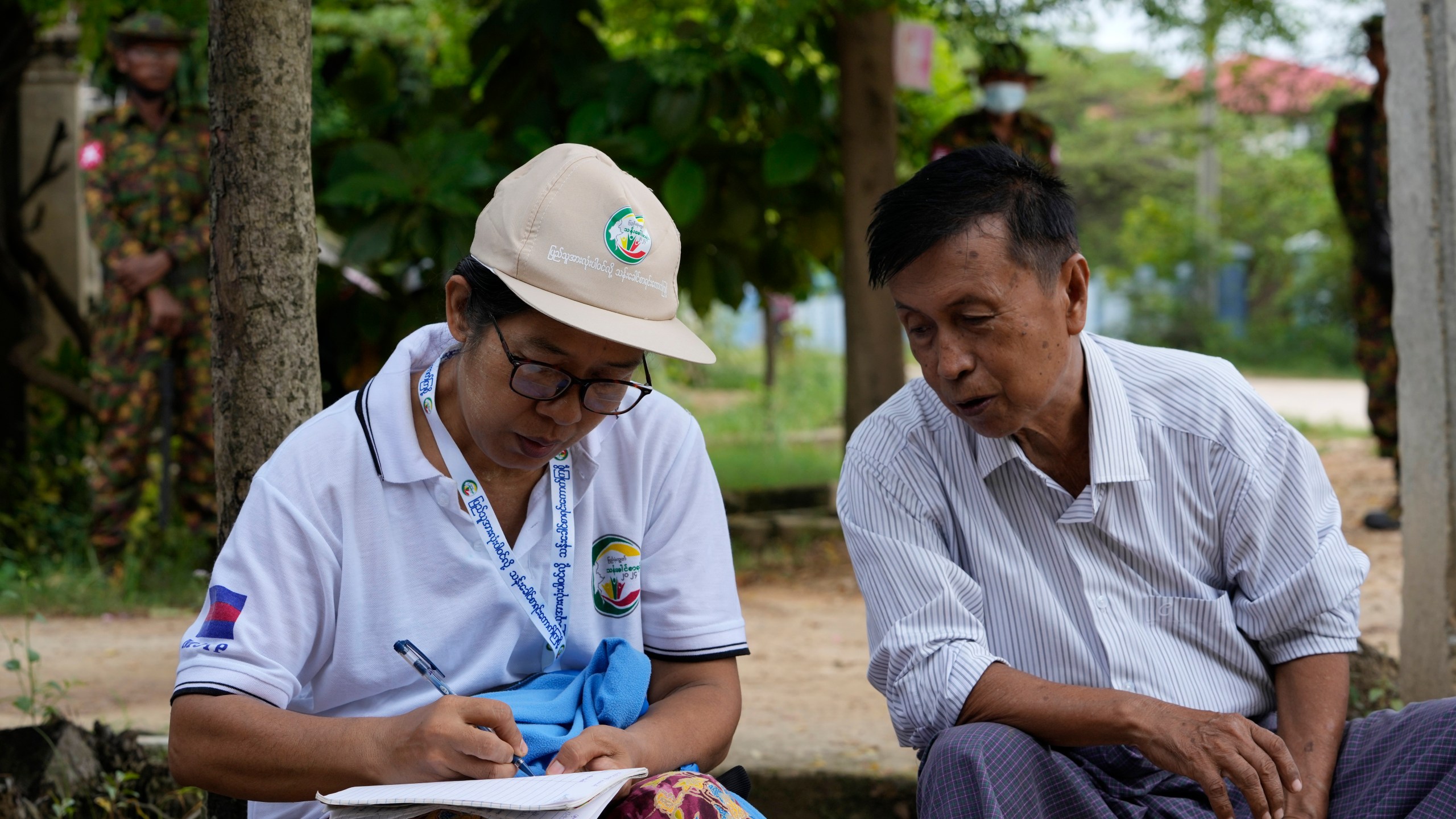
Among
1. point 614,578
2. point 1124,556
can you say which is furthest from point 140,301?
point 1124,556

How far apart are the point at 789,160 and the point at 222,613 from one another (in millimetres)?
4598

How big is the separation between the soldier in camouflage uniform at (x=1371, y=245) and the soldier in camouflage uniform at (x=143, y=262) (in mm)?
5363

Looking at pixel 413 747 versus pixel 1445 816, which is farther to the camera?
pixel 1445 816

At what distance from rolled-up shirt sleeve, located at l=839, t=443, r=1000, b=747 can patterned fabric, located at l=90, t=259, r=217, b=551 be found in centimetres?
464

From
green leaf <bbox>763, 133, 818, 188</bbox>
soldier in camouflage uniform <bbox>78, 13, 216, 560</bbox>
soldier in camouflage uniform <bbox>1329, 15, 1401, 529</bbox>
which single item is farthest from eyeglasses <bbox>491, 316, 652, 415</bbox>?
soldier in camouflage uniform <bbox>1329, 15, 1401, 529</bbox>

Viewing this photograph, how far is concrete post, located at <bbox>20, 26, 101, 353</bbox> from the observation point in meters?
8.65

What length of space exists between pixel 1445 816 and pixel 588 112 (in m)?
4.71

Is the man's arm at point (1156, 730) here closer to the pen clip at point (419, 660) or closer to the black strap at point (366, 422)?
the pen clip at point (419, 660)

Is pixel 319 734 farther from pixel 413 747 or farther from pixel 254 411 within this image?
pixel 254 411

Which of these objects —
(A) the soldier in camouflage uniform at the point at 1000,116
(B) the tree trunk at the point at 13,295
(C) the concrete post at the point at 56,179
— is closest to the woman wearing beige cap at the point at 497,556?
(A) the soldier in camouflage uniform at the point at 1000,116

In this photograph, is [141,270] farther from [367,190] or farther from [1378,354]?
[1378,354]

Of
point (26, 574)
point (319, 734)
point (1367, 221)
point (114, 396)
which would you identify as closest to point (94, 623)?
point (114, 396)

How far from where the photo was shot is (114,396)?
6.14m

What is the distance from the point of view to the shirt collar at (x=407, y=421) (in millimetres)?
1952
